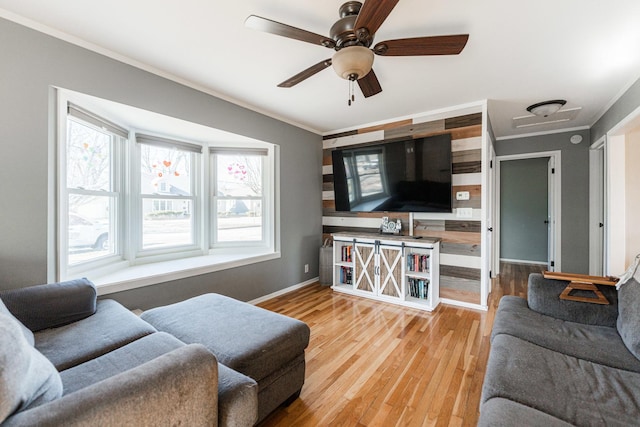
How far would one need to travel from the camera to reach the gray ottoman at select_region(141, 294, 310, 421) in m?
1.37

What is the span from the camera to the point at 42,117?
5.99ft

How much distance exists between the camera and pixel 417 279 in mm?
3316

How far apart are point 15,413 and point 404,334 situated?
247 centimetres

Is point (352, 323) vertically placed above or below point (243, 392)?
below

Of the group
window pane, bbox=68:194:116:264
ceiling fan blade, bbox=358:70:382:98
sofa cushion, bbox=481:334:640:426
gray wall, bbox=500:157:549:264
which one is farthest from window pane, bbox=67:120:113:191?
gray wall, bbox=500:157:549:264

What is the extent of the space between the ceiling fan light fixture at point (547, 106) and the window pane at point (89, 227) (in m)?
4.60

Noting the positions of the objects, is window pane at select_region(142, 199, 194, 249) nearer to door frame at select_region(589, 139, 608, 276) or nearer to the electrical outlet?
the electrical outlet

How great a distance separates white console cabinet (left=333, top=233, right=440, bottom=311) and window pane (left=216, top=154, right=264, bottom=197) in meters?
1.41

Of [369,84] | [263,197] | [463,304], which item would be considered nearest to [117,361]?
[369,84]

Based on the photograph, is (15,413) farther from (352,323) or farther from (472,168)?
(472,168)

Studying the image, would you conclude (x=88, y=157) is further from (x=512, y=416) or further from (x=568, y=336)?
(x=568, y=336)

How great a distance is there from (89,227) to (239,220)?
154cm

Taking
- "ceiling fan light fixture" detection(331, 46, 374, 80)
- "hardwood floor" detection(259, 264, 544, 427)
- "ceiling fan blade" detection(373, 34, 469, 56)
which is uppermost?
"ceiling fan blade" detection(373, 34, 469, 56)

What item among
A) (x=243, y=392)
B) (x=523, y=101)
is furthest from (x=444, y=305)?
(x=243, y=392)
